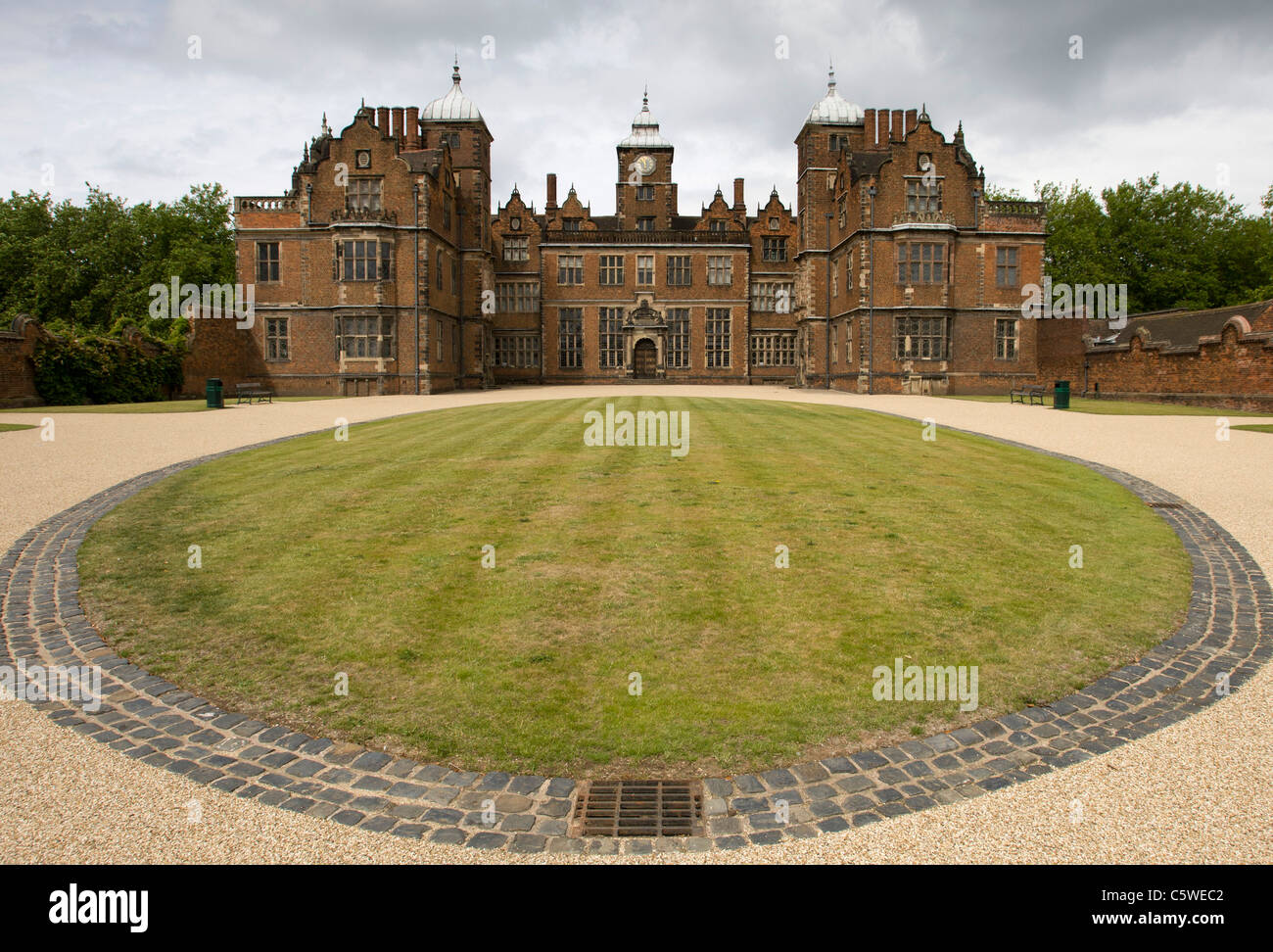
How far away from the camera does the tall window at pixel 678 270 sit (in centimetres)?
5553

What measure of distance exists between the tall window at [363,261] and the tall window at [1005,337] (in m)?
32.8

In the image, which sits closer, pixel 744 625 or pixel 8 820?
pixel 8 820

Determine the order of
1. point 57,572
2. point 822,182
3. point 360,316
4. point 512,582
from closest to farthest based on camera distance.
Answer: point 512,582
point 57,572
point 360,316
point 822,182

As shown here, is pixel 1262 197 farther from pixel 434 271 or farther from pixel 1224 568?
pixel 1224 568

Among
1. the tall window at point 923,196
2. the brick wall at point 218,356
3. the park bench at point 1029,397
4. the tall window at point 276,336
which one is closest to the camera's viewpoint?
the park bench at point 1029,397

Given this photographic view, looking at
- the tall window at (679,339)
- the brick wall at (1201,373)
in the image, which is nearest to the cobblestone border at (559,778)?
the brick wall at (1201,373)

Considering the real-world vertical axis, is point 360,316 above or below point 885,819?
above

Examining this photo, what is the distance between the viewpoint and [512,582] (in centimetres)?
762

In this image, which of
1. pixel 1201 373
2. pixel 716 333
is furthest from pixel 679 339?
pixel 1201 373

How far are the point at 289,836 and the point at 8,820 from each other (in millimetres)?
1460

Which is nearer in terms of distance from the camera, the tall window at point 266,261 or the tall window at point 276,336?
the tall window at point 266,261

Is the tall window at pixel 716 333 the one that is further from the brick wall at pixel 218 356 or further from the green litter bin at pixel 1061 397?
the brick wall at pixel 218 356

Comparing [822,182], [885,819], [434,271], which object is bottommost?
[885,819]

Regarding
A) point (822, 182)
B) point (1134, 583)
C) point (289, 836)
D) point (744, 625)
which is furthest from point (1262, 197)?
point (289, 836)
